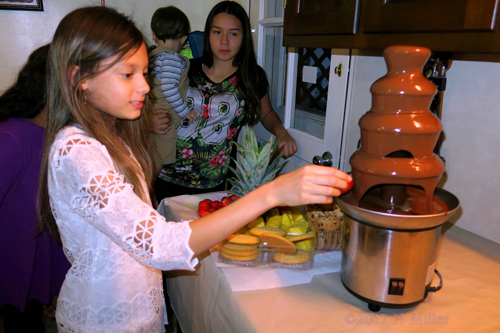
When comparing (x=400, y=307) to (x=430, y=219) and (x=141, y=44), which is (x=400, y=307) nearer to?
(x=430, y=219)

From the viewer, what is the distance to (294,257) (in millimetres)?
974

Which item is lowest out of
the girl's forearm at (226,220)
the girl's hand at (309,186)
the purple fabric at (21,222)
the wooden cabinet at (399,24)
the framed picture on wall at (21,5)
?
the purple fabric at (21,222)

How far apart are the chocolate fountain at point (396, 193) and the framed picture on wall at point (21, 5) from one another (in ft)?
8.13

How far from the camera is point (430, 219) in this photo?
72 cm

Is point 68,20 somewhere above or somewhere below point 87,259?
above

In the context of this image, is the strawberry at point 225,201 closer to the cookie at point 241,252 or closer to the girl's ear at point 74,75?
the cookie at point 241,252

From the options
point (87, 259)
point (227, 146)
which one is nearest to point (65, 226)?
point (87, 259)

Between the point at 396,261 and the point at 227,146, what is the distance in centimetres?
134

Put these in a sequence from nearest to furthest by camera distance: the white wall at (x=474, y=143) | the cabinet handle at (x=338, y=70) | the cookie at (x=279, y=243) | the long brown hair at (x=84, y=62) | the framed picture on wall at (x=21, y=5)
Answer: the long brown hair at (x=84, y=62)
the cookie at (x=279, y=243)
the white wall at (x=474, y=143)
the cabinet handle at (x=338, y=70)
the framed picture on wall at (x=21, y=5)

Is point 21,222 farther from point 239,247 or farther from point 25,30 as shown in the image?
point 25,30

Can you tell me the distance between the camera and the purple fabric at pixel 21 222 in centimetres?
118

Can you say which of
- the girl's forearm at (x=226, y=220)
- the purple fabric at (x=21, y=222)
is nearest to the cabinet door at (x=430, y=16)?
the girl's forearm at (x=226, y=220)

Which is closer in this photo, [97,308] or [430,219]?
[430,219]

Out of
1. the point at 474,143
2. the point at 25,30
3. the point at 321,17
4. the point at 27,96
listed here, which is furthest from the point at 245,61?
the point at 25,30
